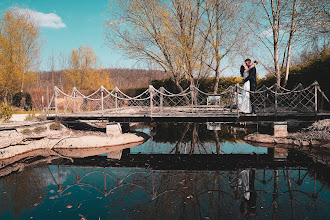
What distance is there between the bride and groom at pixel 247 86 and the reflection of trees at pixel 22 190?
7480mm

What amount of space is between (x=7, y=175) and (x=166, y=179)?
4.08m

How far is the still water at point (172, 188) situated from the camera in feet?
13.7

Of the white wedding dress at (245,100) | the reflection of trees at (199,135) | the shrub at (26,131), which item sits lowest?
the reflection of trees at (199,135)

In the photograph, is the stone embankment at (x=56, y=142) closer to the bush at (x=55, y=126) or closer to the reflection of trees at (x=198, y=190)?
the bush at (x=55, y=126)

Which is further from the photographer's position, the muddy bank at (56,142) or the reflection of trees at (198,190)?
the muddy bank at (56,142)

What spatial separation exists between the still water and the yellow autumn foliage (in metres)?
19.7

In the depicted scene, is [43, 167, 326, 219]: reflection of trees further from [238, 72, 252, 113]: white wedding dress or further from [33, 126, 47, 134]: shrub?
[238, 72, 252, 113]: white wedding dress

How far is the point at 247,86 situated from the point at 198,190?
5.91 m

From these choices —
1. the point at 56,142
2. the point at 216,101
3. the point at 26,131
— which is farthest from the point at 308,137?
the point at 26,131

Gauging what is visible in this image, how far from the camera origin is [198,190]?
16.6ft

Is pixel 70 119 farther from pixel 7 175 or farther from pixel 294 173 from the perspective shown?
pixel 294 173

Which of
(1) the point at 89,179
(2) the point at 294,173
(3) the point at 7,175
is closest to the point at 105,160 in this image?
(1) the point at 89,179

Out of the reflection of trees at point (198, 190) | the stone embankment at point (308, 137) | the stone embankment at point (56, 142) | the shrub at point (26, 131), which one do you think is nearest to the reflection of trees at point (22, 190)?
the reflection of trees at point (198, 190)

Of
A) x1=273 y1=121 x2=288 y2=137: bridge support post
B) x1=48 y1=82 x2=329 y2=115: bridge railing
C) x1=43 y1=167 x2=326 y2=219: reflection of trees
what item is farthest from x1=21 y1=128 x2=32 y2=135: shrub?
x1=273 y1=121 x2=288 y2=137: bridge support post
